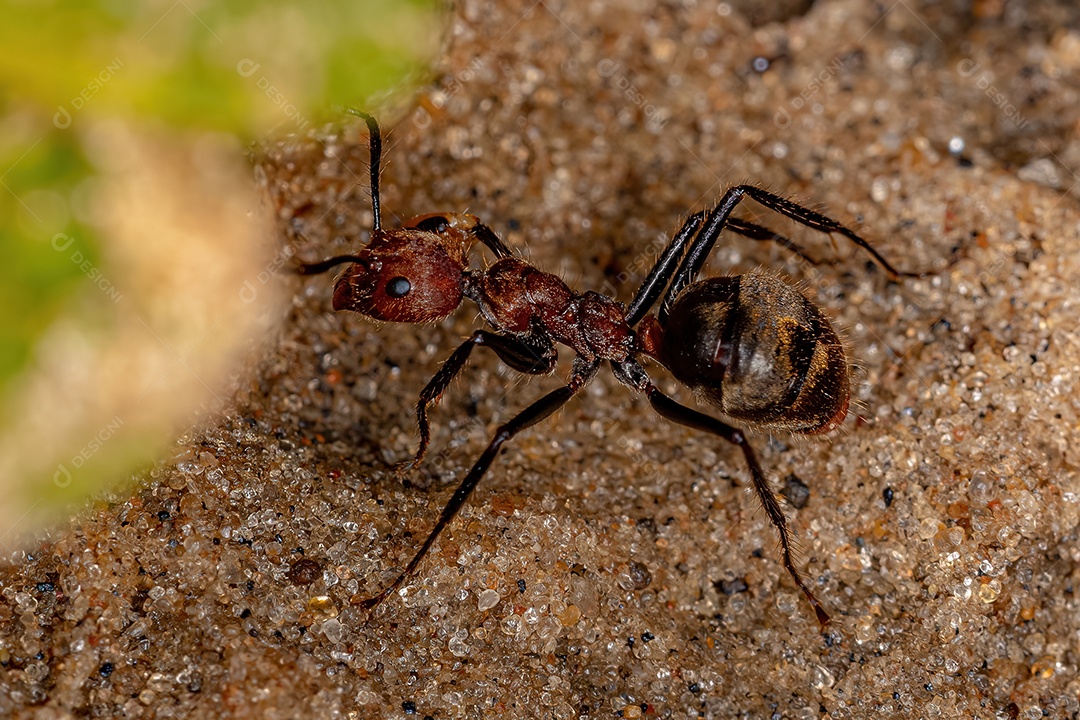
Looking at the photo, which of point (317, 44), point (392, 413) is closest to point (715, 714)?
point (392, 413)

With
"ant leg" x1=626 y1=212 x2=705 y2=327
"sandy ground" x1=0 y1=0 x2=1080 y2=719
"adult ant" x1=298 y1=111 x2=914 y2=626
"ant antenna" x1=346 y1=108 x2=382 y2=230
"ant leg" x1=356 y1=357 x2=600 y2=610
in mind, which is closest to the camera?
"sandy ground" x1=0 y1=0 x2=1080 y2=719

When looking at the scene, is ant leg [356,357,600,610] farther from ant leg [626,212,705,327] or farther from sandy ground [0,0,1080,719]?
ant leg [626,212,705,327]

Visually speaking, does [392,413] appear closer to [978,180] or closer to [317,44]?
[317,44]

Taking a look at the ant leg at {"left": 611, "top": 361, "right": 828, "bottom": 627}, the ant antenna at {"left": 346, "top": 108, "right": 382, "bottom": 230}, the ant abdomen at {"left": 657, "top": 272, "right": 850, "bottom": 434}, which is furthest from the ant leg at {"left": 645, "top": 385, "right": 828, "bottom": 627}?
the ant antenna at {"left": 346, "top": 108, "right": 382, "bottom": 230}

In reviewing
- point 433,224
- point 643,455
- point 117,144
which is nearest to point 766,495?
point 643,455

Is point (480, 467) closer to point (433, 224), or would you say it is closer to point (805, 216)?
point (433, 224)

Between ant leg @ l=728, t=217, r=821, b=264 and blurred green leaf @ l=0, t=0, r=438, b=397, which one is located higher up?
blurred green leaf @ l=0, t=0, r=438, b=397

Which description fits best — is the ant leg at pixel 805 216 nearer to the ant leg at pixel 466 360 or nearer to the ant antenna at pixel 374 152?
the ant leg at pixel 466 360
